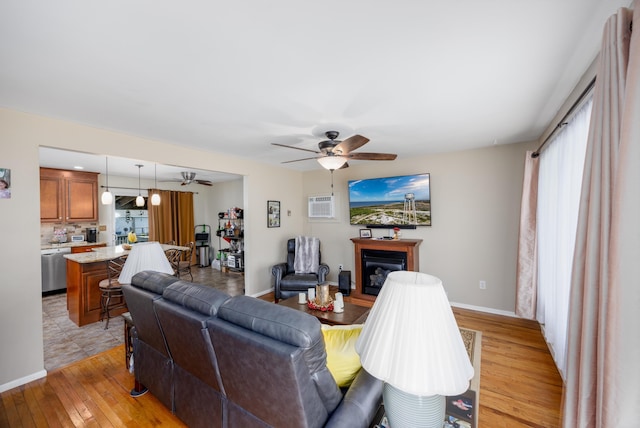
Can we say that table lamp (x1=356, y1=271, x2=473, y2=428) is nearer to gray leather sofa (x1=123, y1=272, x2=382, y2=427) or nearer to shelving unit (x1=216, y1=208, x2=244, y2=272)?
gray leather sofa (x1=123, y1=272, x2=382, y2=427)

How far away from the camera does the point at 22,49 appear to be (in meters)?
1.48

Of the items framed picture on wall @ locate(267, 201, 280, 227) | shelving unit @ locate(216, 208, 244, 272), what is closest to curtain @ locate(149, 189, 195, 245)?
shelving unit @ locate(216, 208, 244, 272)

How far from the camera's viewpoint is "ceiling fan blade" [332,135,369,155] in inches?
93.2

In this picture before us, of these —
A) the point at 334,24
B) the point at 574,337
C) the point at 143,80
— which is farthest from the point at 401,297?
the point at 143,80

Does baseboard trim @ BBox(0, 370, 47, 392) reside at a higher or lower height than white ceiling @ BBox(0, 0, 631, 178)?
lower

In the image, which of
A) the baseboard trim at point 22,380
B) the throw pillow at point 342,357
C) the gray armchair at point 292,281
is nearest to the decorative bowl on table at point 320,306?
the gray armchair at point 292,281

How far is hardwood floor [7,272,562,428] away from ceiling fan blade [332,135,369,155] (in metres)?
2.32

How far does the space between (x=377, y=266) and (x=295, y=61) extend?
346 centimetres

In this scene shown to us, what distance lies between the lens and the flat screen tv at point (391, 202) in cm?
415

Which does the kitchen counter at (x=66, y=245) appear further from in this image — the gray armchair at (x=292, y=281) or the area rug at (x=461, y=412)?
the area rug at (x=461, y=412)

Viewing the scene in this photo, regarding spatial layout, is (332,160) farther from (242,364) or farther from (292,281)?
(292,281)

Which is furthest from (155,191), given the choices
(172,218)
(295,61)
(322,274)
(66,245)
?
(295,61)

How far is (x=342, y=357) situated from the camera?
138 centimetres

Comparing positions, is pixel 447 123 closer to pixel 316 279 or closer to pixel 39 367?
pixel 316 279
